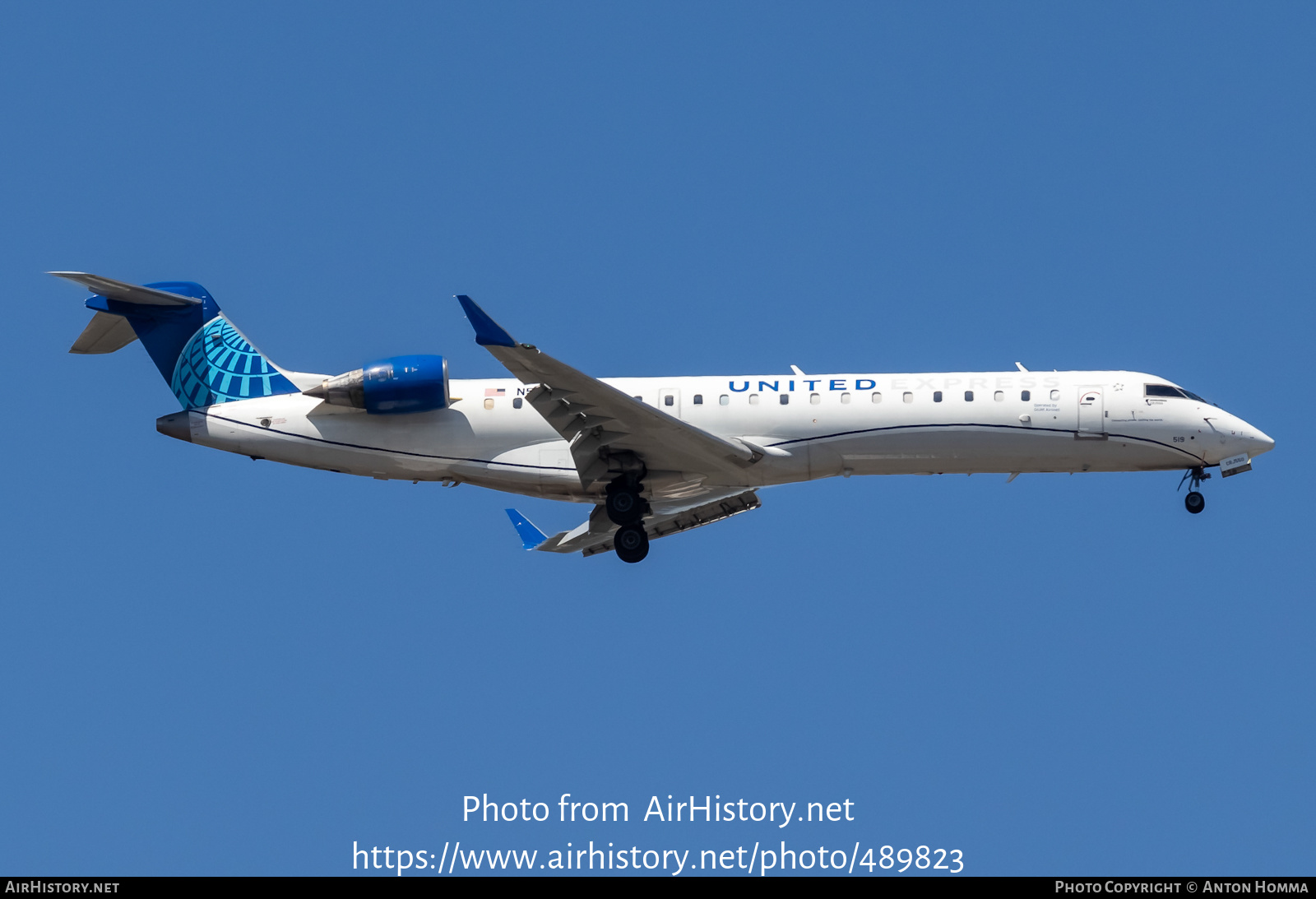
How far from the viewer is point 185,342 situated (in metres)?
30.1

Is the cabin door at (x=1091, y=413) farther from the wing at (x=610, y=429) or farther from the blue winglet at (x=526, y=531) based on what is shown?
the blue winglet at (x=526, y=531)

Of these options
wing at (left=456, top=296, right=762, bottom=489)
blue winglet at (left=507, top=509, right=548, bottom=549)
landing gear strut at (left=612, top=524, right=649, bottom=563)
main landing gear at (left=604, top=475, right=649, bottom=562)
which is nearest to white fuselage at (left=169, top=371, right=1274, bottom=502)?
wing at (left=456, top=296, right=762, bottom=489)

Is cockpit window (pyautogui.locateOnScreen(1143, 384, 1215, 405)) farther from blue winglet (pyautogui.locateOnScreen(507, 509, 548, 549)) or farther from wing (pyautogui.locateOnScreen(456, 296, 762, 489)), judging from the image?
blue winglet (pyautogui.locateOnScreen(507, 509, 548, 549))

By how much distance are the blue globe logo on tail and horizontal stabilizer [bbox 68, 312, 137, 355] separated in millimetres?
1169

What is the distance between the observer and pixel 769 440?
92.5 ft

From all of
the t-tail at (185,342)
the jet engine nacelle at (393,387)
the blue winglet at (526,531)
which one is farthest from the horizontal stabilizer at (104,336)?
the blue winglet at (526,531)

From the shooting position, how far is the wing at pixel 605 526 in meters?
31.2

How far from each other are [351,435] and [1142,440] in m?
13.9

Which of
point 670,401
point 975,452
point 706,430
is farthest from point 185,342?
point 975,452
